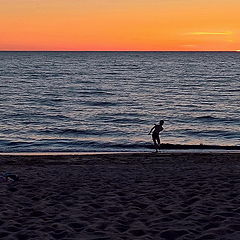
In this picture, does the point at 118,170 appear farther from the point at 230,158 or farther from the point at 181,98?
the point at 181,98

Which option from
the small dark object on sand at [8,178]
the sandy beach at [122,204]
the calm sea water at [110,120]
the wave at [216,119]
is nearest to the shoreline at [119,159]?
the sandy beach at [122,204]

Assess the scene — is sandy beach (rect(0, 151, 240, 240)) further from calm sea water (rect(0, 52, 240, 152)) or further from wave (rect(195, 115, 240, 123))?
wave (rect(195, 115, 240, 123))

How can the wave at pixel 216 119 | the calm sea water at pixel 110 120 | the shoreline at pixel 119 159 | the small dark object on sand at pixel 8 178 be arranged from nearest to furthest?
the small dark object on sand at pixel 8 178, the shoreline at pixel 119 159, the calm sea water at pixel 110 120, the wave at pixel 216 119

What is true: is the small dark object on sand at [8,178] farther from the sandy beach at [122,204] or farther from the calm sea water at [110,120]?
the calm sea water at [110,120]

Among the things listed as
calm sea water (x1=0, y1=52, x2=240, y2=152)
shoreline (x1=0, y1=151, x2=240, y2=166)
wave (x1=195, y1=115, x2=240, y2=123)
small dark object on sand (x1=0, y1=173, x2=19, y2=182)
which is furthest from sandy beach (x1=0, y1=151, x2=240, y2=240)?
wave (x1=195, y1=115, x2=240, y2=123)

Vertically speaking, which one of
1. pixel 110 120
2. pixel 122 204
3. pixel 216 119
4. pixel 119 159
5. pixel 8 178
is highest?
pixel 122 204

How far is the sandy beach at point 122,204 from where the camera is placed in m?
6.93

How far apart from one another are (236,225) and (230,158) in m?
11.7

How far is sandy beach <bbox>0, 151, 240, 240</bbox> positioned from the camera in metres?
6.93

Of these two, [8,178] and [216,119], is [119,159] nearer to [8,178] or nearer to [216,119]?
[8,178]

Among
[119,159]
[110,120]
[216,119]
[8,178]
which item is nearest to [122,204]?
[8,178]

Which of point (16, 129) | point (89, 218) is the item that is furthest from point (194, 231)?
point (16, 129)

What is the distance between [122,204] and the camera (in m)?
8.78

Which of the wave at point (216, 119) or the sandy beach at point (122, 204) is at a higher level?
the sandy beach at point (122, 204)
